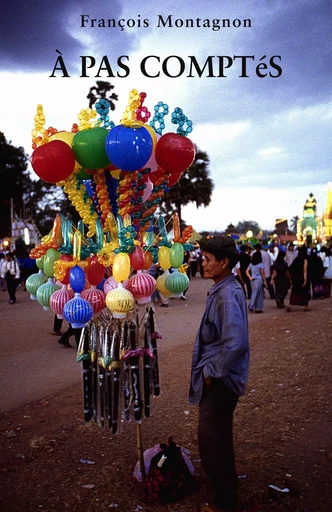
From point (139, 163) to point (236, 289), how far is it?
1.08 m

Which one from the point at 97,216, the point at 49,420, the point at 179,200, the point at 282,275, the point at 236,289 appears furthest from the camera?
the point at 179,200

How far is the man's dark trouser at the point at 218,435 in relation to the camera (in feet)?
9.88

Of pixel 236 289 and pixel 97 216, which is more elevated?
pixel 97 216

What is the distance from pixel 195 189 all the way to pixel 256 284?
15776mm

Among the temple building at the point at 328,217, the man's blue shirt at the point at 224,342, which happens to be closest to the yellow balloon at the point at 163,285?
the man's blue shirt at the point at 224,342

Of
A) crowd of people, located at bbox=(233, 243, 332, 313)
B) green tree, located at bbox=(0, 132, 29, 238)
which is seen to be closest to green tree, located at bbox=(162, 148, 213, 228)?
crowd of people, located at bbox=(233, 243, 332, 313)

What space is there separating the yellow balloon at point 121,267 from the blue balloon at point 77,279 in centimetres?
26

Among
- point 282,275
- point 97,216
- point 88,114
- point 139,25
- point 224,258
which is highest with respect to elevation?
point 139,25

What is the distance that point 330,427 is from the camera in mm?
4598

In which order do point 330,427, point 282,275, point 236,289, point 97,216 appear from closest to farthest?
point 236,289
point 97,216
point 330,427
point 282,275

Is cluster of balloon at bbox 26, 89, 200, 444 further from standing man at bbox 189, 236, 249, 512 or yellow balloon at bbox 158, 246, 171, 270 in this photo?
standing man at bbox 189, 236, 249, 512

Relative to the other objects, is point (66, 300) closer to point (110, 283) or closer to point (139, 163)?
point (110, 283)

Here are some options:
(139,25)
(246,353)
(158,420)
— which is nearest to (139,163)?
(246,353)

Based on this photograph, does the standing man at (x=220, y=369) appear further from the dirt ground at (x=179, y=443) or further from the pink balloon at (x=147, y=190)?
the pink balloon at (x=147, y=190)
